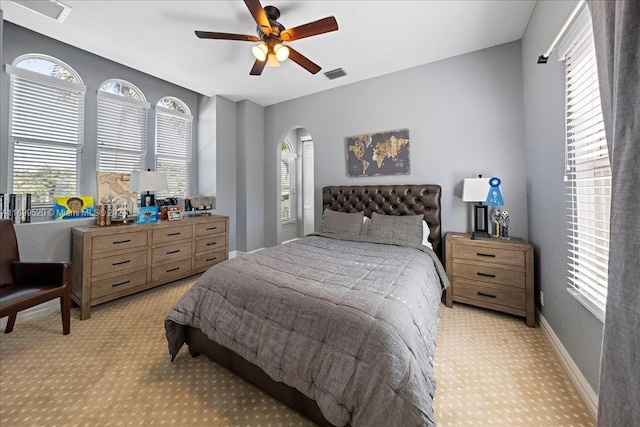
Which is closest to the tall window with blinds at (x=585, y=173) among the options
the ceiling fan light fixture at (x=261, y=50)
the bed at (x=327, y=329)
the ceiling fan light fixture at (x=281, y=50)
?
the bed at (x=327, y=329)

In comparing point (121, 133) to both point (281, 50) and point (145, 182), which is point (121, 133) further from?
point (281, 50)

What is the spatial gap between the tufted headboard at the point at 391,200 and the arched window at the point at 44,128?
10.7ft

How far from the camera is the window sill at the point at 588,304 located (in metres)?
1.26

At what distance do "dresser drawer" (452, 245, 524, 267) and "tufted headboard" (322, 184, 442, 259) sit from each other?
411 mm

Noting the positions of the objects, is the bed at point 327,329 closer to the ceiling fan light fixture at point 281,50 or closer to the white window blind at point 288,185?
the ceiling fan light fixture at point 281,50

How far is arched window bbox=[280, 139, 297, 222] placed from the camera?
5434 mm

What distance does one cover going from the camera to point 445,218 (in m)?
3.02

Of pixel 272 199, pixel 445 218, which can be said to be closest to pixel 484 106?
pixel 445 218

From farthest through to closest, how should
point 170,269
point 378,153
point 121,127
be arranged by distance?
point 378,153
point 121,127
point 170,269

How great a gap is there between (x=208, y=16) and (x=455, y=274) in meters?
3.60

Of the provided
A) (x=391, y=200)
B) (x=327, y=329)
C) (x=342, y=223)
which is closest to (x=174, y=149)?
(x=342, y=223)

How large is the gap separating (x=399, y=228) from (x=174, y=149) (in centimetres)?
380

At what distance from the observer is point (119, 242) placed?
2.61 meters

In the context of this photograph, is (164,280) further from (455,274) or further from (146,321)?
(455,274)
